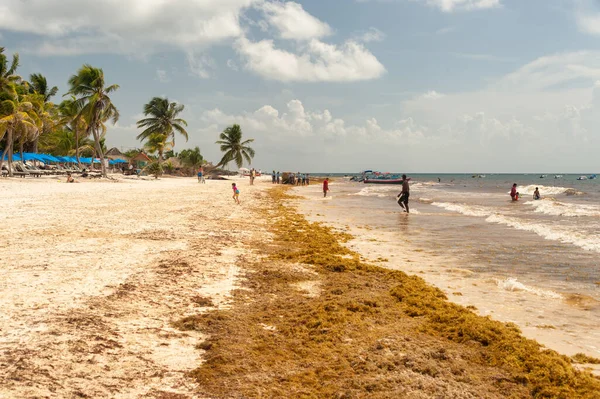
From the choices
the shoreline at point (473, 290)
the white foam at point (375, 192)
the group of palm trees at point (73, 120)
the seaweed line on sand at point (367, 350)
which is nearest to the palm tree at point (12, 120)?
the group of palm trees at point (73, 120)

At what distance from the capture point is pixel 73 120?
40906 millimetres

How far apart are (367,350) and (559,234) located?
42.9 feet

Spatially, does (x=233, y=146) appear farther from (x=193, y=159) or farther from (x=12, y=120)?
(x=12, y=120)

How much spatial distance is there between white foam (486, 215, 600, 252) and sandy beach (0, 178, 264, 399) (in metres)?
10.4

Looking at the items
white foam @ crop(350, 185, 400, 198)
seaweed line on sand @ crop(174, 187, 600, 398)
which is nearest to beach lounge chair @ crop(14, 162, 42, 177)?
white foam @ crop(350, 185, 400, 198)

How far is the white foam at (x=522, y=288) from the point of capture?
22.0 feet

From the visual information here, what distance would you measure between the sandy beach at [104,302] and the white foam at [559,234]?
1038 cm

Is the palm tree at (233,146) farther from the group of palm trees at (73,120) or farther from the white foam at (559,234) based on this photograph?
the white foam at (559,234)

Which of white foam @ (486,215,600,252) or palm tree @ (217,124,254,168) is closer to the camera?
white foam @ (486,215,600,252)

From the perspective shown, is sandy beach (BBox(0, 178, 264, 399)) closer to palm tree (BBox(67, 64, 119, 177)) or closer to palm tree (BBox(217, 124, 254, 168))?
palm tree (BBox(67, 64, 119, 177))

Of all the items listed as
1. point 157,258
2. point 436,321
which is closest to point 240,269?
point 157,258

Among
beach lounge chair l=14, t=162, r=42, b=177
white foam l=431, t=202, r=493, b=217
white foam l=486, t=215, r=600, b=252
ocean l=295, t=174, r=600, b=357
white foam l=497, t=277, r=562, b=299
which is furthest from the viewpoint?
beach lounge chair l=14, t=162, r=42, b=177

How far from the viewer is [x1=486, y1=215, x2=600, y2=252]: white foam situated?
39.4 ft

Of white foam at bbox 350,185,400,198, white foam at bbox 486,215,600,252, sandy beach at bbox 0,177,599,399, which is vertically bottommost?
white foam at bbox 486,215,600,252
